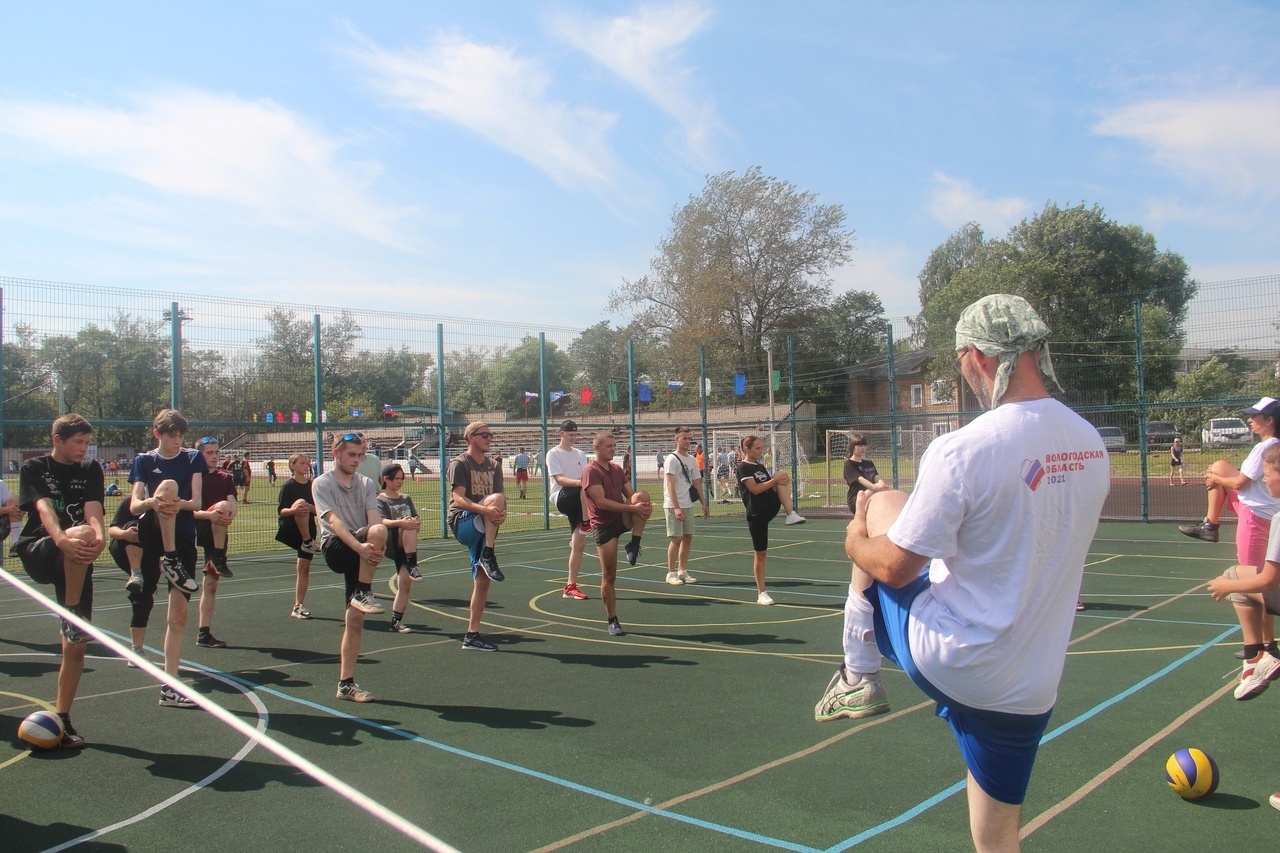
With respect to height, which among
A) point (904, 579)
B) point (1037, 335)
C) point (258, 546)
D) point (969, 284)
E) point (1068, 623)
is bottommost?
point (258, 546)

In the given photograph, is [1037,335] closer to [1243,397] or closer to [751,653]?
[751,653]

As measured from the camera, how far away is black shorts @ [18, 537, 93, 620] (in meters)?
5.17

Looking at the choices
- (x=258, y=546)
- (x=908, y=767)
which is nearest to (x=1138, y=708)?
(x=908, y=767)

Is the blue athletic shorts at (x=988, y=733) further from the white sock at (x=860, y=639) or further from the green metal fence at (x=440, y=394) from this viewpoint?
the green metal fence at (x=440, y=394)

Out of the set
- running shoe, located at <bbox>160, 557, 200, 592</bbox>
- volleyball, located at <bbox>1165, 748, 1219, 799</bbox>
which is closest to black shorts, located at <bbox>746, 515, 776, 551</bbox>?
volleyball, located at <bbox>1165, 748, 1219, 799</bbox>

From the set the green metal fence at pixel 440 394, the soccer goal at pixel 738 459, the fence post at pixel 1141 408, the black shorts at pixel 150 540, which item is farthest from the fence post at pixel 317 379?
the fence post at pixel 1141 408

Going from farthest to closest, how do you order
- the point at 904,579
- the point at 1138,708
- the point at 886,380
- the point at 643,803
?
the point at 886,380 → the point at 1138,708 → the point at 643,803 → the point at 904,579

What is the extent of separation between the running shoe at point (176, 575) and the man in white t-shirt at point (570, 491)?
4766mm

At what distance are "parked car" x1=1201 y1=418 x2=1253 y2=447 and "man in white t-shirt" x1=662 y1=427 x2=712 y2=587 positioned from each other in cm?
1487

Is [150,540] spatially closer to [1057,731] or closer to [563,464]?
[563,464]

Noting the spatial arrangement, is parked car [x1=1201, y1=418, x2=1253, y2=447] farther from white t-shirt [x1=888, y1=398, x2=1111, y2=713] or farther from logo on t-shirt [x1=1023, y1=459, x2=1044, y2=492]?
logo on t-shirt [x1=1023, y1=459, x2=1044, y2=492]

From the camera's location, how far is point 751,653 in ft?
24.6

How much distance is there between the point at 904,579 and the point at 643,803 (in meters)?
2.61

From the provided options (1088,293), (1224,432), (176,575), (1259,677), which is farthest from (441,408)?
(1088,293)
